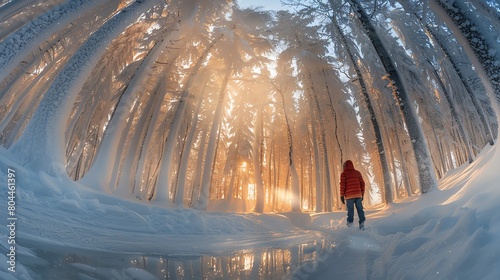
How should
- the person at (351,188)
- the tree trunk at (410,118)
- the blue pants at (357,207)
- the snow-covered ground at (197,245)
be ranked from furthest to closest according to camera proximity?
the tree trunk at (410,118) < the person at (351,188) < the blue pants at (357,207) < the snow-covered ground at (197,245)

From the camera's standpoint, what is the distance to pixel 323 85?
20.0 metres

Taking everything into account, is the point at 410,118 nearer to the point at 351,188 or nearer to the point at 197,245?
the point at 351,188

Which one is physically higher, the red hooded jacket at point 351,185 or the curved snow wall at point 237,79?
the curved snow wall at point 237,79

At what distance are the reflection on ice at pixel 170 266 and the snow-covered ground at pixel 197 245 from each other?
1cm

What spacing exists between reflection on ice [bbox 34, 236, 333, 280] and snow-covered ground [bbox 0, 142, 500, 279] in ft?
0.04

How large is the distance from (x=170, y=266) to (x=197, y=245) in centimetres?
220

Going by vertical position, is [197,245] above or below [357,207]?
below

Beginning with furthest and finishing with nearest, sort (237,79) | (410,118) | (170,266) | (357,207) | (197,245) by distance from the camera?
1. (237,79)
2. (410,118)
3. (357,207)
4. (197,245)
5. (170,266)

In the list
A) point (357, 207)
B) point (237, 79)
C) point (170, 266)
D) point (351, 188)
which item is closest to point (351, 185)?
point (351, 188)

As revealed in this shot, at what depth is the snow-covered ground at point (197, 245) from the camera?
3607mm

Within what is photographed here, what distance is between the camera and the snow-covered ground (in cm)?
361

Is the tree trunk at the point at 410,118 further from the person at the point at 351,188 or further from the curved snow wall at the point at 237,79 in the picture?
the person at the point at 351,188

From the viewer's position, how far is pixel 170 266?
14.8 feet

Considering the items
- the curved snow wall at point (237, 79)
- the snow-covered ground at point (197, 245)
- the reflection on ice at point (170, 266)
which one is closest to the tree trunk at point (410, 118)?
the curved snow wall at point (237, 79)
